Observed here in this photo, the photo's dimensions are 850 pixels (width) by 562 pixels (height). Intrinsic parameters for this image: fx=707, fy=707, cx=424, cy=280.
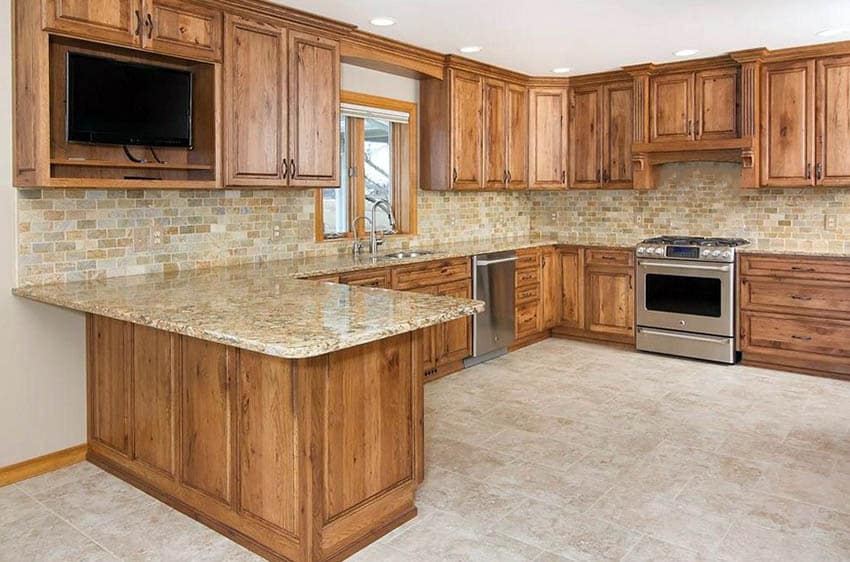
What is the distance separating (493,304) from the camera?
5734 mm

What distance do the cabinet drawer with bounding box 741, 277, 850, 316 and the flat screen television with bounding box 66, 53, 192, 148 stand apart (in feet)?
13.9

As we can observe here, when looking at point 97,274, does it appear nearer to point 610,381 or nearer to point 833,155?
point 610,381

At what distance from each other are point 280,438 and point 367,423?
0.36 metres

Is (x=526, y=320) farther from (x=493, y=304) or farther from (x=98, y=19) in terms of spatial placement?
(x=98, y=19)

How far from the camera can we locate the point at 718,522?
115 inches

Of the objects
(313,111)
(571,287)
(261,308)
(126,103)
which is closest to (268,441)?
(261,308)

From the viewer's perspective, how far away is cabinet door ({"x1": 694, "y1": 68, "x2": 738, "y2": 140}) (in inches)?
222

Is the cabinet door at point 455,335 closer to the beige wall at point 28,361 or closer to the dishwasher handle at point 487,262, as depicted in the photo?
the dishwasher handle at point 487,262

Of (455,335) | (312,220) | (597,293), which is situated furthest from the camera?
(597,293)

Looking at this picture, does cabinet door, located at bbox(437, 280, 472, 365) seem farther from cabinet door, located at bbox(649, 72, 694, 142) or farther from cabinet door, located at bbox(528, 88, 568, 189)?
cabinet door, located at bbox(649, 72, 694, 142)

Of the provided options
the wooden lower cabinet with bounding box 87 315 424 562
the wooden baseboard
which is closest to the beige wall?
the wooden baseboard

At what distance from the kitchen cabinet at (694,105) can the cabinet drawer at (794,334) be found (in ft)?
4.93

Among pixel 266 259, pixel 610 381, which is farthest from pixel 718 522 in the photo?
pixel 266 259

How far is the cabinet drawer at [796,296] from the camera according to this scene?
5.13 metres
